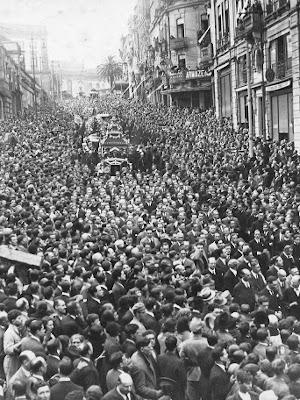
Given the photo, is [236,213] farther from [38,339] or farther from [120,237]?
[38,339]

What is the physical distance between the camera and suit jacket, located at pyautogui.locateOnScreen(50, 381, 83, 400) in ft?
21.9

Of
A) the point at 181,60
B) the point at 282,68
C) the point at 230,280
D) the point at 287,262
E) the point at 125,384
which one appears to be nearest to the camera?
the point at 125,384

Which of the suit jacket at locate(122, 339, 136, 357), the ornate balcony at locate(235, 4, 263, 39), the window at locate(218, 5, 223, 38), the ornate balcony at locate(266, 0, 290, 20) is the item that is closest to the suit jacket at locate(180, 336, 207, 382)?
the suit jacket at locate(122, 339, 136, 357)

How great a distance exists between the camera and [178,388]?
7.49 m

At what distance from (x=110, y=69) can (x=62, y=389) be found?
379ft

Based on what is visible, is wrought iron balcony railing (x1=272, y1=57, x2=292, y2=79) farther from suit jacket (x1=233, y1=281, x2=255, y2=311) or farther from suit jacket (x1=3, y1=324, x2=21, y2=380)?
suit jacket (x1=3, y1=324, x2=21, y2=380)

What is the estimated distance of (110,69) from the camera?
119 metres

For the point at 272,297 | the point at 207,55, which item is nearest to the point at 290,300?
the point at 272,297

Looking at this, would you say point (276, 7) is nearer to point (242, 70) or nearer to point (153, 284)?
point (242, 70)

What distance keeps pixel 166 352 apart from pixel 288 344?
1.42 m

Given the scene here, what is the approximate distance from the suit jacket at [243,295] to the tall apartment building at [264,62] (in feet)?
61.9

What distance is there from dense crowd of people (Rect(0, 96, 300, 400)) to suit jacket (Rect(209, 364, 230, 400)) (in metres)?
0.01

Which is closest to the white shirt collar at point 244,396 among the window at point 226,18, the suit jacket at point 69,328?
the suit jacket at point 69,328

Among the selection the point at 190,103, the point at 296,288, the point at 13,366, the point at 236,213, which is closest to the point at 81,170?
the point at 236,213
